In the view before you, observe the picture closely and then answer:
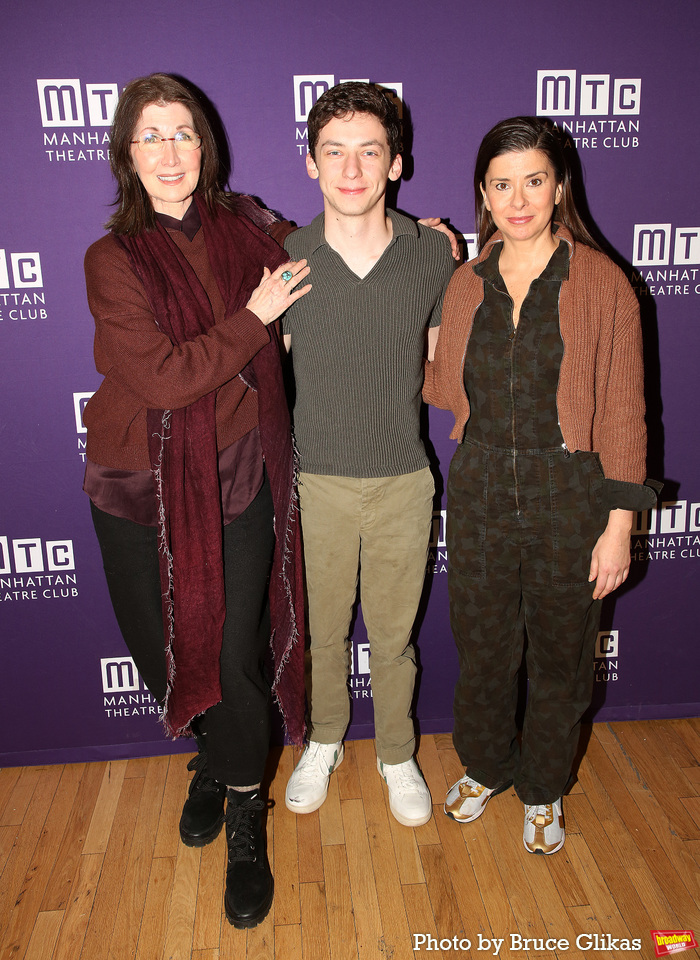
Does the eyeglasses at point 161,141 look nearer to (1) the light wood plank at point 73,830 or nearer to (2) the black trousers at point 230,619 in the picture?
(2) the black trousers at point 230,619

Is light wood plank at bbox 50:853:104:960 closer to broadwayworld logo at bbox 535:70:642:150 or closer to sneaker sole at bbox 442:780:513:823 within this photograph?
sneaker sole at bbox 442:780:513:823

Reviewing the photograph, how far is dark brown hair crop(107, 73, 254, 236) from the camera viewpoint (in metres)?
1.71

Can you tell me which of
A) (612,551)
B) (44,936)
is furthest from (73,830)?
(612,551)

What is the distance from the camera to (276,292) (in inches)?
70.9

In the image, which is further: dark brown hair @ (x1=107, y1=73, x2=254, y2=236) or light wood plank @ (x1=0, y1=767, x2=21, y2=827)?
light wood plank @ (x1=0, y1=767, x2=21, y2=827)

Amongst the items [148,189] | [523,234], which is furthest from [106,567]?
[523,234]

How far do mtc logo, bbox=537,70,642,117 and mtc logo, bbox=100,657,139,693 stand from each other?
216 centimetres

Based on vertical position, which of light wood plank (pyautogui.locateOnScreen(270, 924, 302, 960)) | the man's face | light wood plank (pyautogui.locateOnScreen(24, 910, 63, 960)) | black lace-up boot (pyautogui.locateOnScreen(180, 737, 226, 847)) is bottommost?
light wood plank (pyautogui.locateOnScreen(270, 924, 302, 960))

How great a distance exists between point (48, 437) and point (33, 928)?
1.35 m

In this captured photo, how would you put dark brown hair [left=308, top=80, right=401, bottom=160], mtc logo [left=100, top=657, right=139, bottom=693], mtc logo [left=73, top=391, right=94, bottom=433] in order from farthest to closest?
1. mtc logo [left=100, top=657, right=139, bottom=693]
2. mtc logo [left=73, top=391, right=94, bottom=433]
3. dark brown hair [left=308, top=80, right=401, bottom=160]

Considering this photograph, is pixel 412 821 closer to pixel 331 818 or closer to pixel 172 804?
pixel 331 818

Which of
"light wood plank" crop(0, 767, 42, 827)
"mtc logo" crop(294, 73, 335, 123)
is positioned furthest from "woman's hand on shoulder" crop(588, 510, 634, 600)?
"light wood plank" crop(0, 767, 42, 827)

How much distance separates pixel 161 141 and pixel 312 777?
184cm

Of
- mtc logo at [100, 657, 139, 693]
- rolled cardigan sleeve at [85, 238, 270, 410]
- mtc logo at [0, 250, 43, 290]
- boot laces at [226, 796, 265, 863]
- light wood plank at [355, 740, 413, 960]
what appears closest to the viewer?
rolled cardigan sleeve at [85, 238, 270, 410]
